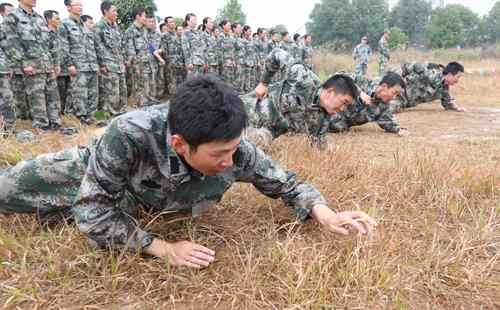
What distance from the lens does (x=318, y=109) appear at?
12.7 feet

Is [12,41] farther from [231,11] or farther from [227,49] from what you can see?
[231,11]

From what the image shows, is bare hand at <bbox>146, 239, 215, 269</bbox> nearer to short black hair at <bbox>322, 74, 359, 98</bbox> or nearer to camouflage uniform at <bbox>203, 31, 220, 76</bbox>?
short black hair at <bbox>322, 74, 359, 98</bbox>

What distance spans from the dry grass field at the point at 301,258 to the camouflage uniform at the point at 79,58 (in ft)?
13.5

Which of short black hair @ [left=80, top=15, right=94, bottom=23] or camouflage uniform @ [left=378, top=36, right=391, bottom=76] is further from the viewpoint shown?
camouflage uniform @ [left=378, top=36, right=391, bottom=76]

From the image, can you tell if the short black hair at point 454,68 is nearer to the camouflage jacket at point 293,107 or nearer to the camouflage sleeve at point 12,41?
the camouflage jacket at point 293,107

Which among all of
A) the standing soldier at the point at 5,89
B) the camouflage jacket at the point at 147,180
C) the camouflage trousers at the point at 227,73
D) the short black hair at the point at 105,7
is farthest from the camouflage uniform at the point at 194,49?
the camouflage jacket at the point at 147,180

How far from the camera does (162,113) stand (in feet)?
5.32

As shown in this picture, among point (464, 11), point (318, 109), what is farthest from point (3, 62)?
point (464, 11)

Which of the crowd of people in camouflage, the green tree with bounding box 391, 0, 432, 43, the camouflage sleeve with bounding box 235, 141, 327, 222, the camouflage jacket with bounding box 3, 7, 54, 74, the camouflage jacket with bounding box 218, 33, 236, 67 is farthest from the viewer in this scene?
the green tree with bounding box 391, 0, 432, 43

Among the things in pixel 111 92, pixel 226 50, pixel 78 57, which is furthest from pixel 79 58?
pixel 226 50

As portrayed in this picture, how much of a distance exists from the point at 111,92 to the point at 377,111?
4.15 meters

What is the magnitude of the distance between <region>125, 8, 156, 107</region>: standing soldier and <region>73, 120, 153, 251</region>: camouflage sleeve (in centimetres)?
626

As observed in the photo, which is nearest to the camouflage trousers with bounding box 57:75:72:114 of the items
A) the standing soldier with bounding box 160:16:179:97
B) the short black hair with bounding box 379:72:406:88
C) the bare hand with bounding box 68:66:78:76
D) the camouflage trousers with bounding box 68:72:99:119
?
the camouflage trousers with bounding box 68:72:99:119

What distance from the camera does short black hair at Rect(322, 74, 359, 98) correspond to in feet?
11.0
